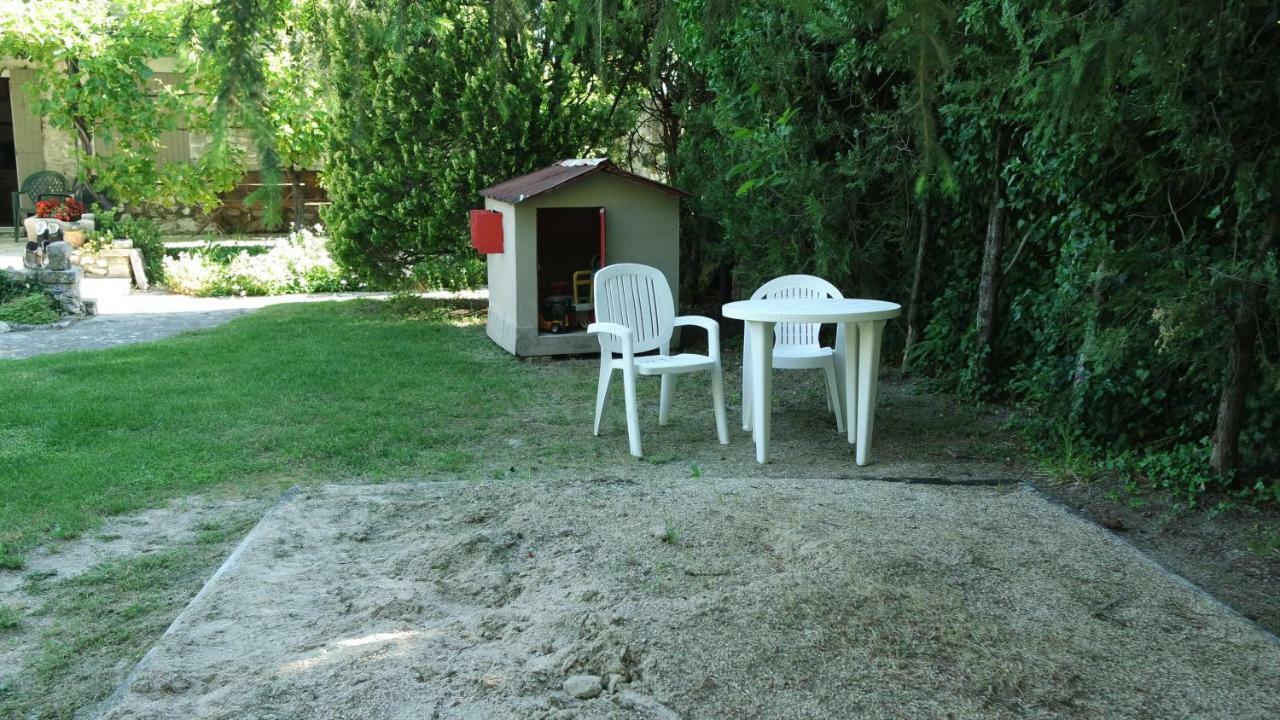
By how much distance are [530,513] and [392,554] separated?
573 millimetres

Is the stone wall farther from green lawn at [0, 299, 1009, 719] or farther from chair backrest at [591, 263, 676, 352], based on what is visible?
chair backrest at [591, 263, 676, 352]

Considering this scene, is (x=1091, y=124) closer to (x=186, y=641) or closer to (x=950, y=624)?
(x=950, y=624)

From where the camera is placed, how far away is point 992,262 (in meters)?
6.57

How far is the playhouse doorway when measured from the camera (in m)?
9.48

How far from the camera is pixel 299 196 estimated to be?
16031mm

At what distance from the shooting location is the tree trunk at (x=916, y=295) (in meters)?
→ 7.32

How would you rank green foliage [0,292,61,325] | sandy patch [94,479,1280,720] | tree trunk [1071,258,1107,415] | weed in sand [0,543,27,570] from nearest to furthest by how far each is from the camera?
sandy patch [94,479,1280,720]
weed in sand [0,543,27,570]
tree trunk [1071,258,1107,415]
green foliage [0,292,61,325]

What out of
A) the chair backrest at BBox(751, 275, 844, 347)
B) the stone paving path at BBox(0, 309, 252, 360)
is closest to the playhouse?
the chair backrest at BBox(751, 275, 844, 347)

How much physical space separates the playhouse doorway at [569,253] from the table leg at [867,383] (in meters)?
4.26

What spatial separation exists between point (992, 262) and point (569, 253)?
4.44 meters

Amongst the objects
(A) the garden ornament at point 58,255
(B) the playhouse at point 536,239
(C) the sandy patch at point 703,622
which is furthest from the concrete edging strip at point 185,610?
(A) the garden ornament at point 58,255

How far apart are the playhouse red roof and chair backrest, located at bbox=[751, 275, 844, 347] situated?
7.67 feet

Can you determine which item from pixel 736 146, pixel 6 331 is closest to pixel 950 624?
pixel 736 146

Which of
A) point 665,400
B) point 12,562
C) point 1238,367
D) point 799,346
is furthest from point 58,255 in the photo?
point 1238,367
